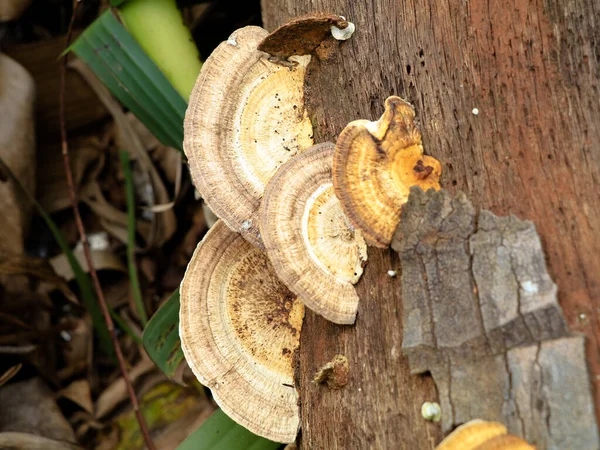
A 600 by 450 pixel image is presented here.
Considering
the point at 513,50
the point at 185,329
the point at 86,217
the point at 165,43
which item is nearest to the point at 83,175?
the point at 86,217

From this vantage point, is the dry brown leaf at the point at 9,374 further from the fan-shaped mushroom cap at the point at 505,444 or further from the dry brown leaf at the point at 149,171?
the fan-shaped mushroom cap at the point at 505,444

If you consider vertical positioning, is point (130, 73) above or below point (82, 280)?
above

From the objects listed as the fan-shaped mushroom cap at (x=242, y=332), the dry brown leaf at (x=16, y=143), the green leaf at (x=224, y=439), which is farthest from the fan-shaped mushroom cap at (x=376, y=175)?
the dry brown leaf at (x=16, y=143)

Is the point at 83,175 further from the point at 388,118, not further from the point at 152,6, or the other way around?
the point at 388,118

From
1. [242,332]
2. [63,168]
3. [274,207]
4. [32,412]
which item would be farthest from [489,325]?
[63,168]

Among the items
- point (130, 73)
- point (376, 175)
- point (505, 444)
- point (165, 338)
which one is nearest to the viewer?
point (505, 444)

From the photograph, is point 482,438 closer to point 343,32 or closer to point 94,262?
point 343,32

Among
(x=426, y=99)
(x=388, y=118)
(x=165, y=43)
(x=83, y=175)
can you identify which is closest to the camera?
(x=388, y=118)
